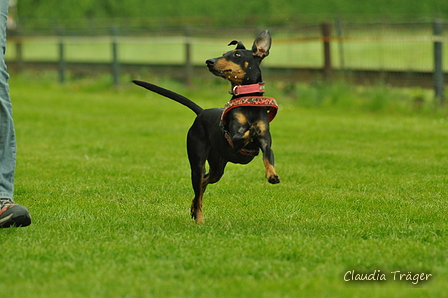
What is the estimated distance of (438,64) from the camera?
530 inches

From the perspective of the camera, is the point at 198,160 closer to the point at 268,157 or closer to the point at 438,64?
the point at 268,157

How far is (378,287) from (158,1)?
3991cm

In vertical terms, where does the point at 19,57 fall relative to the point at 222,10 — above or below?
below

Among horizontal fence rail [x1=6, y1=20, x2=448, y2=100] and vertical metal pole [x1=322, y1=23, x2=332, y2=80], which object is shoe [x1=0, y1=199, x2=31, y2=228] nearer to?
horizontal fence rail [x1=6, y1=20, x2=448, y2=100]

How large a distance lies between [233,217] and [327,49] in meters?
10.5

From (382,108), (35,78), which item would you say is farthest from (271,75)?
(35,78)

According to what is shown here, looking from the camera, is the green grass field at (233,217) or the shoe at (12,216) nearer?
the green grass field at (233,217)

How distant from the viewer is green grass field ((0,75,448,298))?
3.89 metres

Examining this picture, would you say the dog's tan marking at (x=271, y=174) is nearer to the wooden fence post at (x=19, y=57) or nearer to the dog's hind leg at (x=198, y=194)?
the dog's hind leg at (x=198, y=194)

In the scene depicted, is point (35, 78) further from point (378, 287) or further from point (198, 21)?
point (378, 287)

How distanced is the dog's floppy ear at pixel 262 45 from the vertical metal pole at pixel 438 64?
8929mm

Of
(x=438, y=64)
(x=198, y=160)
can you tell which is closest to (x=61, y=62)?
(x=438, y=64)

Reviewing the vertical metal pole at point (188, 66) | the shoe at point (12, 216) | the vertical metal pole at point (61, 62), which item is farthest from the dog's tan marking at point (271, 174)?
the vertical metal pole at point (61, 62)

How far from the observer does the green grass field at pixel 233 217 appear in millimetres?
3891
